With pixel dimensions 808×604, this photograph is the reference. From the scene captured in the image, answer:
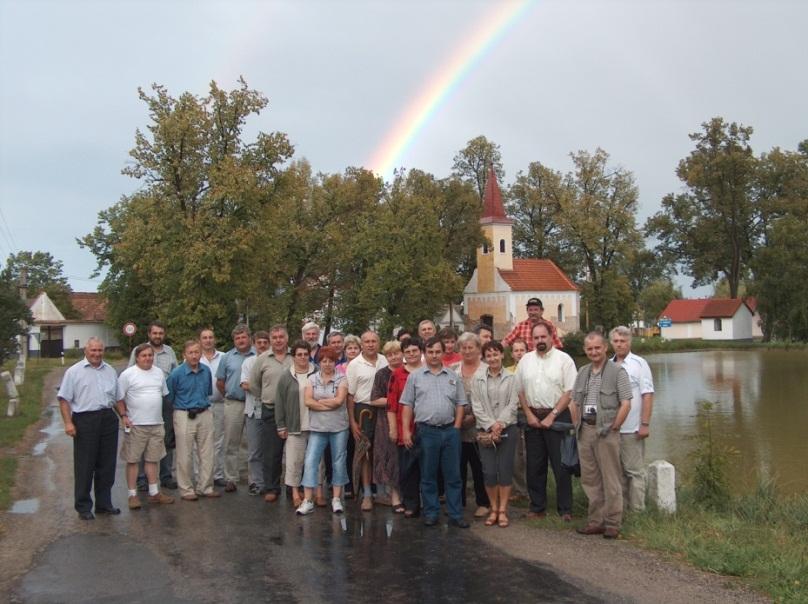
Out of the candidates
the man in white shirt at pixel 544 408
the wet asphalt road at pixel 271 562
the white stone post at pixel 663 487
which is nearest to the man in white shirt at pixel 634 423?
the white stone post at pixel 663 487

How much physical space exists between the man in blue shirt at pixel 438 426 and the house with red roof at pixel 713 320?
6600 centimetres

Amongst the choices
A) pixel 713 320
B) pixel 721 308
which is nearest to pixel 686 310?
pixel 713 320

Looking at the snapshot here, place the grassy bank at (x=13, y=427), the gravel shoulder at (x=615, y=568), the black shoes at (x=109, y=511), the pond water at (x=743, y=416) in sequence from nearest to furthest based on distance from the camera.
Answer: the gravel shoulder at (x=615, y=568) < the black shoes at (x=109, y=511) < the grassy bank at (x=13, y=427) < the pond water at (x=743, y=416)

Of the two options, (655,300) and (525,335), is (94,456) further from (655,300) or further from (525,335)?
(655,300)

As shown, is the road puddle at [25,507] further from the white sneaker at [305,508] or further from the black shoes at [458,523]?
the black shoes at [458,523]

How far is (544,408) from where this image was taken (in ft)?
25.0

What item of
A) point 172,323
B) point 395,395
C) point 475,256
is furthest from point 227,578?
point 475,256

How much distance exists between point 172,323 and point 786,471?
799 inches

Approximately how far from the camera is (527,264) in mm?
62875

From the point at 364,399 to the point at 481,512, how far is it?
5.49ft

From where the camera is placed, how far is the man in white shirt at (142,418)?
828 cm

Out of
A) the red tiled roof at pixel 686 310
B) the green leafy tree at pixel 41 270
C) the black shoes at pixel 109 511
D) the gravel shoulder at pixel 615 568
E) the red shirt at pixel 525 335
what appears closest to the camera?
the gravel shoulder at pixel 615 568

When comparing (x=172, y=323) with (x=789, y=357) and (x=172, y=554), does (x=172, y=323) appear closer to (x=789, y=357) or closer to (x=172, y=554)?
(x=172, y=554)

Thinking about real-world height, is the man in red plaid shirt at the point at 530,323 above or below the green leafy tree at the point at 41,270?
below
